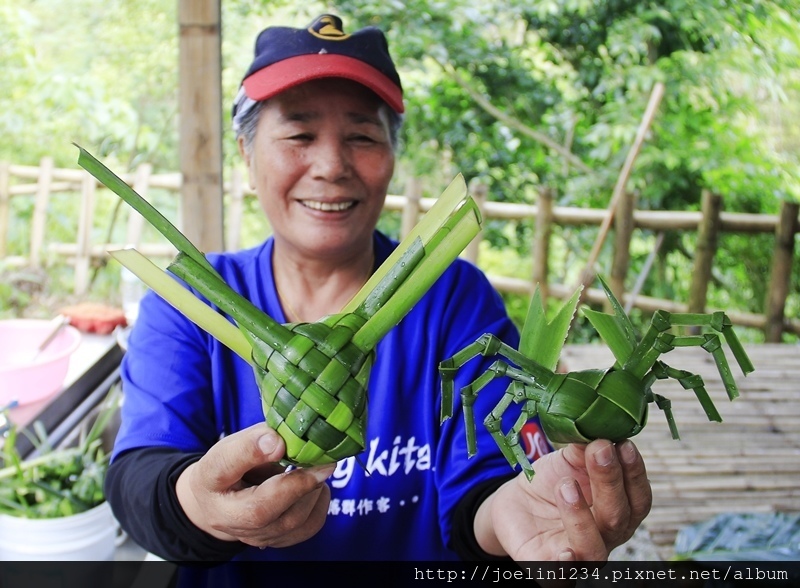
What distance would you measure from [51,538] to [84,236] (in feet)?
11.4

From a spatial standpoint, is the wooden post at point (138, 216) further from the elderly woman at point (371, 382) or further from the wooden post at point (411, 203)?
the elderly woman at point (371, 382)

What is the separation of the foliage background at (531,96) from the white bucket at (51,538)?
3.22 metres

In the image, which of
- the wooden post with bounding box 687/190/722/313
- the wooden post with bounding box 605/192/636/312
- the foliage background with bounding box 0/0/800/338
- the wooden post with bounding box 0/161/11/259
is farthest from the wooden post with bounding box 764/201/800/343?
the wooden post with bounding box 0/161/11/259

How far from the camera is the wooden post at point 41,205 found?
441cm

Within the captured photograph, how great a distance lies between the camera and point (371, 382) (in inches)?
46.0

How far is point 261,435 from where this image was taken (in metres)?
0.71

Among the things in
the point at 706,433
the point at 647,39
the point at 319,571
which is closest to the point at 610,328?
the point at 319,571

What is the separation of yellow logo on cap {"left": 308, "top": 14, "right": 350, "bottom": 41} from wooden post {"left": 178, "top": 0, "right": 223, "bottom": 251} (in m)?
0.72

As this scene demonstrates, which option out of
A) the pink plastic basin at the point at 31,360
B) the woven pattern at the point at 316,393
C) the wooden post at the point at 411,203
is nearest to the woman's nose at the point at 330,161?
the woven pattern at the point at 316,393

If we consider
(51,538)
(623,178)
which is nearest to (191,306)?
(51,538)

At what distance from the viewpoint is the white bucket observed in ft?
4.03

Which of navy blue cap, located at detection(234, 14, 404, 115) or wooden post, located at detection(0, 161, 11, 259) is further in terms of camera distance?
wooden post, located at detection(0, 161, 11, 259)

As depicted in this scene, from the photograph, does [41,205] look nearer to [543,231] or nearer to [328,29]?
[543,231]

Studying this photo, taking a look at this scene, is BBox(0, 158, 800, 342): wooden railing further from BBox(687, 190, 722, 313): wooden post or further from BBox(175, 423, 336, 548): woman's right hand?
BBox(175, 423, 336, 548): woman's right hand
